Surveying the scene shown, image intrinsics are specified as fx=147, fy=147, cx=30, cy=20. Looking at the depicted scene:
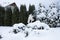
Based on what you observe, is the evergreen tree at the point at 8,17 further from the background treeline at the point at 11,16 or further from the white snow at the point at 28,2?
the white snow at the point at 28,2


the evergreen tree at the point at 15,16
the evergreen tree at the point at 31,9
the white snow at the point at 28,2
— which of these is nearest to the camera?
the evergreen tree at the point at 15,16

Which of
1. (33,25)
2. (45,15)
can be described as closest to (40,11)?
(45,15)

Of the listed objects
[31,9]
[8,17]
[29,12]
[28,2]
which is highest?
[28,2]

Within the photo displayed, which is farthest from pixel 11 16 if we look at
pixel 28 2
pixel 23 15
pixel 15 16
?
pixel 28 2

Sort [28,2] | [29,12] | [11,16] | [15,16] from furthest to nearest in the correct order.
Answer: [28,2] → [29,12] → [11,16] → [15,16]

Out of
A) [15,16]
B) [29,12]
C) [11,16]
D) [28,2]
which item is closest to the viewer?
[15,16]

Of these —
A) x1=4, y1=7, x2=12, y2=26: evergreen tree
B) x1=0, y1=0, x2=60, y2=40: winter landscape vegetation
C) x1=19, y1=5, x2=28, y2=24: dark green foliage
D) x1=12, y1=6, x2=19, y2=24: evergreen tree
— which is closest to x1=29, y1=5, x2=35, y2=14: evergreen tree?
x1=0, y1=0, x2=60, y2=40: winter landscape vegetation

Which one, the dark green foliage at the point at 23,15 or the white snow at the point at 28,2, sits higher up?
the white snow at the point at 28,2

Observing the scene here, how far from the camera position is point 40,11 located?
11344mm

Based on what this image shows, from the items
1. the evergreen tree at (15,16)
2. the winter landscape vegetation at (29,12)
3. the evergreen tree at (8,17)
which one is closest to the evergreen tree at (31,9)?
the winter landscape vegetation at (29,12)

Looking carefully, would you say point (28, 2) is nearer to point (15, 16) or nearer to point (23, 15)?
point (23, 15)

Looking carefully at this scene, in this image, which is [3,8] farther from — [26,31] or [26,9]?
[26,31]

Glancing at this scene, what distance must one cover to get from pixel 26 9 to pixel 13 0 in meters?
1.57

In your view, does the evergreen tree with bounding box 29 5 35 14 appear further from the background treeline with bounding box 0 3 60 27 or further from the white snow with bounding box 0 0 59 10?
the white snow with bounding box 0 0 59 10
